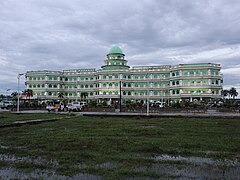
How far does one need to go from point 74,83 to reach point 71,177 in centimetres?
9083

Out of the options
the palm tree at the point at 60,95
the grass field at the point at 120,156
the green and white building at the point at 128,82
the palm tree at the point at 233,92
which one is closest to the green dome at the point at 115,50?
the green and white building at the point at 128,82

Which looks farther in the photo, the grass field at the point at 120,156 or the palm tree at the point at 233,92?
the palm tree at the point at 233,92

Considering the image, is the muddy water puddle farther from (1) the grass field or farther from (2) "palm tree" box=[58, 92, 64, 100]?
(2) "palm tree" box=[58, 92, 64, 100]

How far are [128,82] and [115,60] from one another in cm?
1073

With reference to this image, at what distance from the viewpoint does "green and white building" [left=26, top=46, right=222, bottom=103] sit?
77.1 metres

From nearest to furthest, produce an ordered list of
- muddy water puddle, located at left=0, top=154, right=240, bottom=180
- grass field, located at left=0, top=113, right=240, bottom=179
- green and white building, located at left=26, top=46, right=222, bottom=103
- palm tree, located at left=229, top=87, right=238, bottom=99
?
muddy water puddle, located at left=0, top=154, right=240, bottom=180, grass field, located at left=0, top=113, right=240, bottom=179, green and white building, located at left=26, top=46, right=222, bottom=103, palm tree, located at left=229, top=87, right=238, bottom=99

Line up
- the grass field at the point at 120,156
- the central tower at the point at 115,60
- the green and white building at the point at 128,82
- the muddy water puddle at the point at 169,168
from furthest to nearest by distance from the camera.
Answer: the central tower at the point at 115,60 < the green and white building at the point at 128,82 < the grass field at the point at 120,156 < the muddy water puddle at the point at 169,168

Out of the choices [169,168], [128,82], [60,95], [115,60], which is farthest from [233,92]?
[169,168]

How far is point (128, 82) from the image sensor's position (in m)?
88.1

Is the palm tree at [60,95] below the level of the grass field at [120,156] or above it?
above

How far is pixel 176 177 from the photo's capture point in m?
7.16

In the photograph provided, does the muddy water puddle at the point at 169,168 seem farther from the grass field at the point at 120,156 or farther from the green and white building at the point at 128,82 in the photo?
the green and white building at the point at 128,82

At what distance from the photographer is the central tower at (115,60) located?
92.3 meters

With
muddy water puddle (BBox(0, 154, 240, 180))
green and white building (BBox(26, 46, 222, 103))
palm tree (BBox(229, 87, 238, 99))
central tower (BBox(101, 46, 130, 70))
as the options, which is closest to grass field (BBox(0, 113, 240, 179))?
muddy water puddle (BBox(0, 154, 240, 180))
